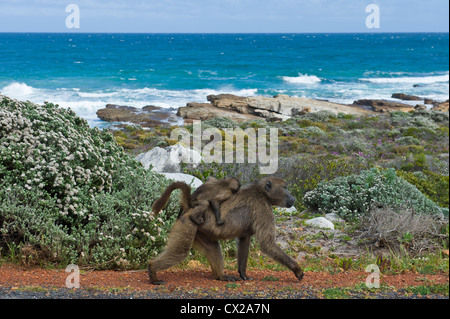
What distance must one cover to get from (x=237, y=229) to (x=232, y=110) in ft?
106

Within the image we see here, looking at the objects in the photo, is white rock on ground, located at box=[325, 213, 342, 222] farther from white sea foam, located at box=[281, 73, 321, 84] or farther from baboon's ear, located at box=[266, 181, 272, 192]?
white sea foam, located at box=[281, 73, 321, 84]

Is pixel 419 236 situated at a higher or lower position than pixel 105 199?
lower

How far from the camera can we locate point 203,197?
15.2 ft

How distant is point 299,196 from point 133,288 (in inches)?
255

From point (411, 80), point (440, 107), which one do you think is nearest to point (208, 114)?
point (440, 107)

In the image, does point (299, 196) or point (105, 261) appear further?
point (299, 196)

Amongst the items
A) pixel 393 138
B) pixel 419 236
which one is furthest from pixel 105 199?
pixel 393 138

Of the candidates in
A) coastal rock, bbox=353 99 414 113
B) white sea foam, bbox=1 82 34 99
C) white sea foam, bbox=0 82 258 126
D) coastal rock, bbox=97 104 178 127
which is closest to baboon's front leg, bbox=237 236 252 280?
coastal rock, bbox=97 104 178 127

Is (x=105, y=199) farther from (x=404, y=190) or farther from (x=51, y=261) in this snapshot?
(x=404, y=190)

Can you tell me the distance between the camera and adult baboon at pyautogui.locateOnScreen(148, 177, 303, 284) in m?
4.56

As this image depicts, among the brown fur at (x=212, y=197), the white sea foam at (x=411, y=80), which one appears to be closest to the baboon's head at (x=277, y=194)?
the brown fur at (x=212, y=197)

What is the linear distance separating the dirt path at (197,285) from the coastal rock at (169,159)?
19.9 feet

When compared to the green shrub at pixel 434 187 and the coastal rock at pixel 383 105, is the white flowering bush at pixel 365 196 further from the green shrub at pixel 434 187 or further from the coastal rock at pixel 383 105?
the coastal rock at pixel 383 105

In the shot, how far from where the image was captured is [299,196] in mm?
10562
